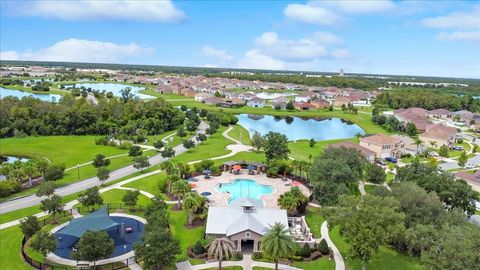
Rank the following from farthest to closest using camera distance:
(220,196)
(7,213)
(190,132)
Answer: (190,132), (220,196), (7,213)

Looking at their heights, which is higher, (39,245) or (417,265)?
(39,245)

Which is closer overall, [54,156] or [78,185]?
[78,185]

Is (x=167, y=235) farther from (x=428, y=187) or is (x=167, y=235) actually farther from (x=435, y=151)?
(x=435, y=151)

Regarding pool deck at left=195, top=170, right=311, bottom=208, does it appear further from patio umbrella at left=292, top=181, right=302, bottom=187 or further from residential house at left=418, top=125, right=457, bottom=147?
residential house at left=418, top=125, right=457, bottom=147

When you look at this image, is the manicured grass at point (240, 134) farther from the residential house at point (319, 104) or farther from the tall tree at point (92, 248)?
the tall tree at point (92, 248)

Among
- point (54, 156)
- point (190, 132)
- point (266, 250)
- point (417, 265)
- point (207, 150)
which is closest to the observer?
point (266, 250)

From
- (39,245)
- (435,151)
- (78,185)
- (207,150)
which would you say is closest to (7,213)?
(78,185)
